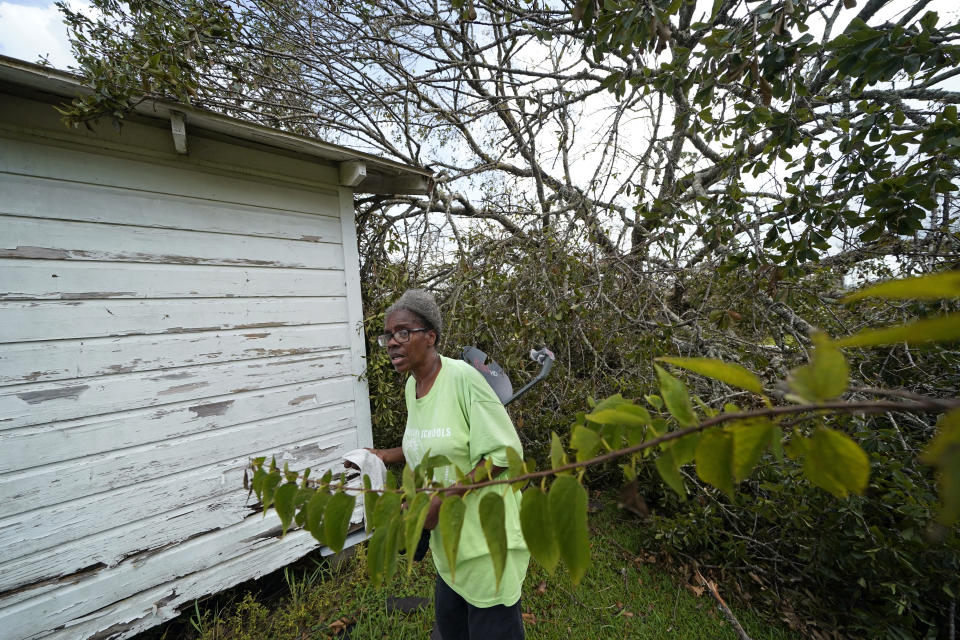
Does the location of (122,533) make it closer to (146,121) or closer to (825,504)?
(146,121)

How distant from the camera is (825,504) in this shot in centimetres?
224

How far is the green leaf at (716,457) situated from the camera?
51 cm

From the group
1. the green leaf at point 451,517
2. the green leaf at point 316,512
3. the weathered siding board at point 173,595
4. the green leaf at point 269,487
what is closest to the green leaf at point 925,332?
the green leaf at point 451,517

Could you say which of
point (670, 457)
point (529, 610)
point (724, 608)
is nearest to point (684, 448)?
point (670, 457)

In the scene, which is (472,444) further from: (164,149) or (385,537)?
(164,149)

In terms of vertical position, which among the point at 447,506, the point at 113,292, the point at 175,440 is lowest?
the point at 175,440

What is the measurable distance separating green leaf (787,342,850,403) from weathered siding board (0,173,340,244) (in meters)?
3.12

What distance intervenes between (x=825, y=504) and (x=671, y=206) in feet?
6.48

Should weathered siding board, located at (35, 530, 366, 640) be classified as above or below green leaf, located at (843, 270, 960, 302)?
below

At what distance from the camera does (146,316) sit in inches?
91.4

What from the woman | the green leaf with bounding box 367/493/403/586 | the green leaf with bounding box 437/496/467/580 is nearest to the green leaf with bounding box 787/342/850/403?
the green leaf with bounding box 437/496/467/580

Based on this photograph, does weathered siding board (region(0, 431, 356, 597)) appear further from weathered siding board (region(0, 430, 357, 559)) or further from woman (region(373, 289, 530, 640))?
woman (region(373, 289, 530, 640))

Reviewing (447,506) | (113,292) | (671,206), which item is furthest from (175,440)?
(671,206)

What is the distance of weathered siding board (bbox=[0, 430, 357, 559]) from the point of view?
2012 millimetres
